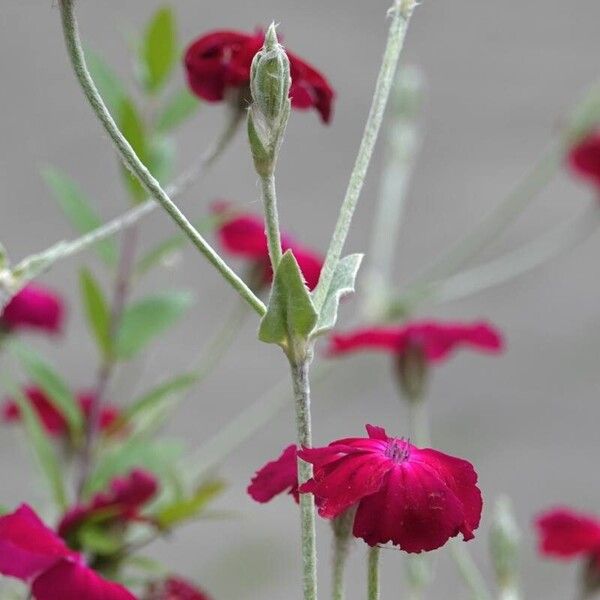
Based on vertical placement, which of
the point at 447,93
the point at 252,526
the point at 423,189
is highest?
the point at 447,93

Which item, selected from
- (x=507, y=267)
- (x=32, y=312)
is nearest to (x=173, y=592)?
(x=32, y=312)

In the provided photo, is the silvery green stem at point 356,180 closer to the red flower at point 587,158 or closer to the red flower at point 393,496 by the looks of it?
the red flower at point 393,496

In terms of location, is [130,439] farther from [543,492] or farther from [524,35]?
[524,35]

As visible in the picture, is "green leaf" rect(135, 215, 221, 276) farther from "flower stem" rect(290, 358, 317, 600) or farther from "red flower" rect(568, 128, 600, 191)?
"red flower" rect(568, 128, 600, 191)

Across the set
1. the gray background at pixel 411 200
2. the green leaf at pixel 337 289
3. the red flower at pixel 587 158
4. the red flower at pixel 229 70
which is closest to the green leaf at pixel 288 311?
the green leaf at pixel 337 289

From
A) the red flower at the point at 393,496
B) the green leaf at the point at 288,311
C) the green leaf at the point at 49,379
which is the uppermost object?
the green leaf at the point at 49,379

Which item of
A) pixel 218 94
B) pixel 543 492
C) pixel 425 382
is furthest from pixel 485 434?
pixel 218 94
